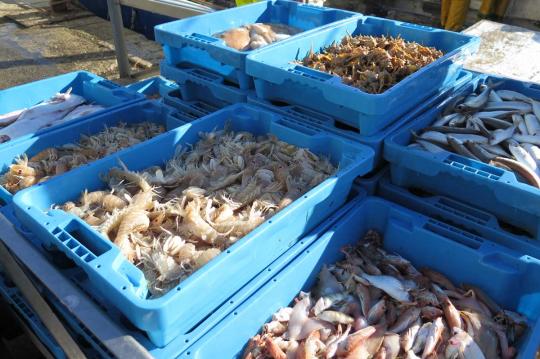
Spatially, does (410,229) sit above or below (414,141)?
below

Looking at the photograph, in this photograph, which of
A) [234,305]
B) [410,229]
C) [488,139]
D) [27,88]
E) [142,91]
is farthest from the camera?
[142,91]

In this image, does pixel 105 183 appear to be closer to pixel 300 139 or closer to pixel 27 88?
pixel 300 139

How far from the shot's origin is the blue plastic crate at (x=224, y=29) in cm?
262

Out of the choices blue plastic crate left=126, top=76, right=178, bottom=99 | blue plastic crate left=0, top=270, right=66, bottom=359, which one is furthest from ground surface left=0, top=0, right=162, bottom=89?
blue plastic crate left=0, top=270, right=66, bottom=359

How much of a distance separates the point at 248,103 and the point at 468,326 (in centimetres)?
162

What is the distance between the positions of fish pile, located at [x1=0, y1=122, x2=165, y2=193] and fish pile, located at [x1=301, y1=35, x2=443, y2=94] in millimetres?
1138

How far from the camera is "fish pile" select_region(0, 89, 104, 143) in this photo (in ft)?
9.01

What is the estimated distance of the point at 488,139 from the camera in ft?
7.39

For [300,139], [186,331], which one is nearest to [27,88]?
[300,139]

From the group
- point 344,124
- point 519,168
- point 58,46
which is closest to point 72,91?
point 344,124

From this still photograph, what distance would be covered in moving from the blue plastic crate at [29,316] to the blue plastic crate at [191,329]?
104 millimetres

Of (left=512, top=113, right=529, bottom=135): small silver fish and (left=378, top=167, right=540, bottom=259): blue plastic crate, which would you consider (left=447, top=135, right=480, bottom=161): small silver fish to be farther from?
(left=512, top=113, right=529, bottom=135): small silver fish

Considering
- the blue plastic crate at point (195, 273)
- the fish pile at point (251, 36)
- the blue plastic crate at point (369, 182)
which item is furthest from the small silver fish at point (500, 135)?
the fish pile at point (251, 36)

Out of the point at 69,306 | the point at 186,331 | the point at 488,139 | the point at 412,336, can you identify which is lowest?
the point at 412,336
